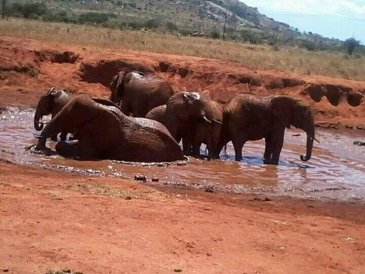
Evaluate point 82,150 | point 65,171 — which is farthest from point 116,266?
point 82,150

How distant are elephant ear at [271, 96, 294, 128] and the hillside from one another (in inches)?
1302

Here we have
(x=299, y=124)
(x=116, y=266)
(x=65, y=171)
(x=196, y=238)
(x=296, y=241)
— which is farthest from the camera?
(x=299, y=124)

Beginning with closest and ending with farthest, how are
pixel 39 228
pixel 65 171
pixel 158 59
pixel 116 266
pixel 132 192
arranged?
pixel 116 266 → pixel 39 228 → pixel 132 192 → pixel 65 171 → pixel 158 59

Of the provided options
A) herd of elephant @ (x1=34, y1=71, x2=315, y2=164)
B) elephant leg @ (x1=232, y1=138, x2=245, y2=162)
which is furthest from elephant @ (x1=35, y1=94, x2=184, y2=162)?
elephant leg @ (x1=232, y1=138, x2=245, y2=162)

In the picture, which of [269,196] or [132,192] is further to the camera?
[269,196]

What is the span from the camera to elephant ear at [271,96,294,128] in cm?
1755

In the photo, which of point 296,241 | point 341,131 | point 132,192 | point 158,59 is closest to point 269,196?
point 132,192

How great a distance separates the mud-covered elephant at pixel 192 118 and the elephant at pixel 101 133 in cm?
172

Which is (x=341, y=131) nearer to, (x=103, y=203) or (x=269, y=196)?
(x=269, y=196)

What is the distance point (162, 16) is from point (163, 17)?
4.67ft

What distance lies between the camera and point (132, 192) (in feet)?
34.9

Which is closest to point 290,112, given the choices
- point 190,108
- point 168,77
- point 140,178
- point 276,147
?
point 276,147

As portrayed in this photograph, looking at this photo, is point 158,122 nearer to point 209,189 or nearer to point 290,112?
point 209,189

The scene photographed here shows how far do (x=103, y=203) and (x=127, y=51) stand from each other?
21.3 meters
